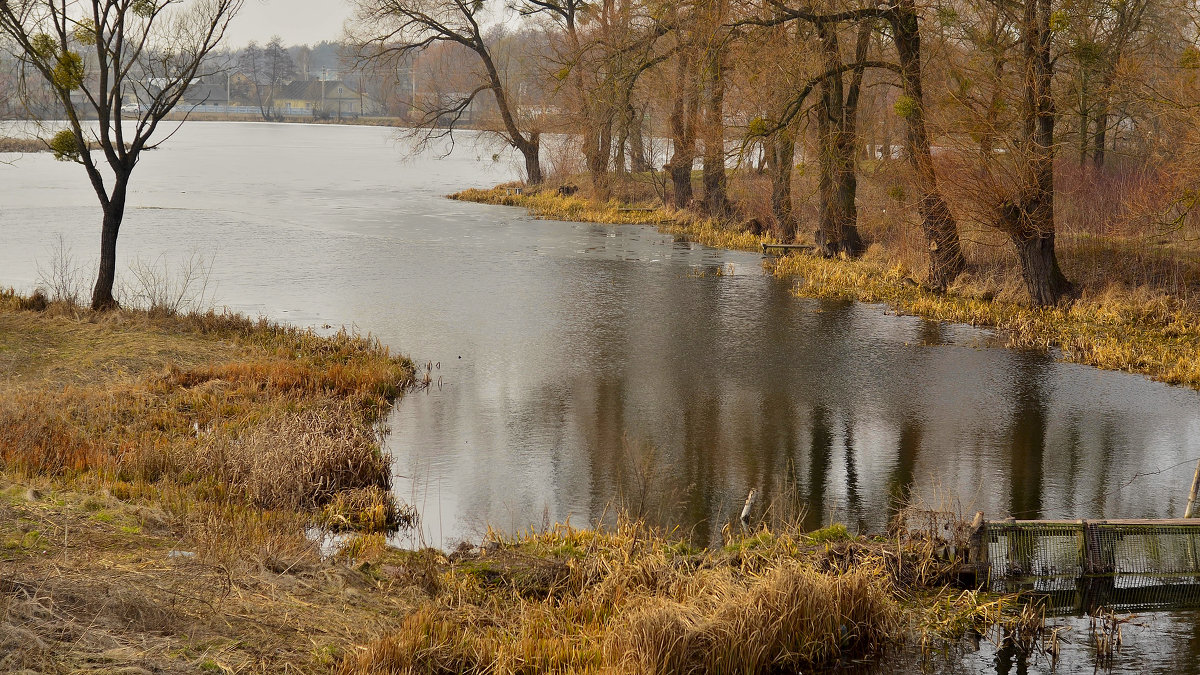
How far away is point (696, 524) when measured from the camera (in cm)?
914

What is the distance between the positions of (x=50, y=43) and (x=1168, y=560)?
15120 millimetres

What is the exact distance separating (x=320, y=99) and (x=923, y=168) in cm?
14734

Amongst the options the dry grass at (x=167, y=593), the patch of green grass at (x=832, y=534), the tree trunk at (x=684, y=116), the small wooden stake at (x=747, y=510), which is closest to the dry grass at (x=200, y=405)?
the dry grass at (x=167, y=593)

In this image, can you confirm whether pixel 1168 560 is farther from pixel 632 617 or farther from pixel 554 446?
pixel 554 446

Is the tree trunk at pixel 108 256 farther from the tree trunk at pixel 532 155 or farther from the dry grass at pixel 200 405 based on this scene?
the tree trunk at pixel 532 155

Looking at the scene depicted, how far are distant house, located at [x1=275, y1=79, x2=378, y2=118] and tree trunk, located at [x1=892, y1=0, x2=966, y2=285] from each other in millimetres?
141645

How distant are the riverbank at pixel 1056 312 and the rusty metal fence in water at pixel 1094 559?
7.09 m

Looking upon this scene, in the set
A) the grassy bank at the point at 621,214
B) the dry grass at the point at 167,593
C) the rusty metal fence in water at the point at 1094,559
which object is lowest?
the rusty metal fence in water at the point at 1094,559

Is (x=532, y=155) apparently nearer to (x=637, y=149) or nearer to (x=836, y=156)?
(x=637, y=149)

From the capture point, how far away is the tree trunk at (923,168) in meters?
20.2

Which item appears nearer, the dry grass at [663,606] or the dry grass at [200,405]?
the dry grass at [663,606]

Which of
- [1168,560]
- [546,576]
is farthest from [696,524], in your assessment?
[1168,560]

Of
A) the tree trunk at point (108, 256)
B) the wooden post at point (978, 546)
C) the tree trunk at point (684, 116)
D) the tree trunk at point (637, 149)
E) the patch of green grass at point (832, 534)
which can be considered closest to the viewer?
the wooden post at point (978, 546)

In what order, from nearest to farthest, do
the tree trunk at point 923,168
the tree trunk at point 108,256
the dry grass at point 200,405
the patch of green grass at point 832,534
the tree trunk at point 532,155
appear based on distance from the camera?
the patch of green grass at point 832,534 < the dry grass at point 200,405 < the tree trunk at point 108,256 < the tree trunk at point 923,168 < the tree trunk at point 532,155
